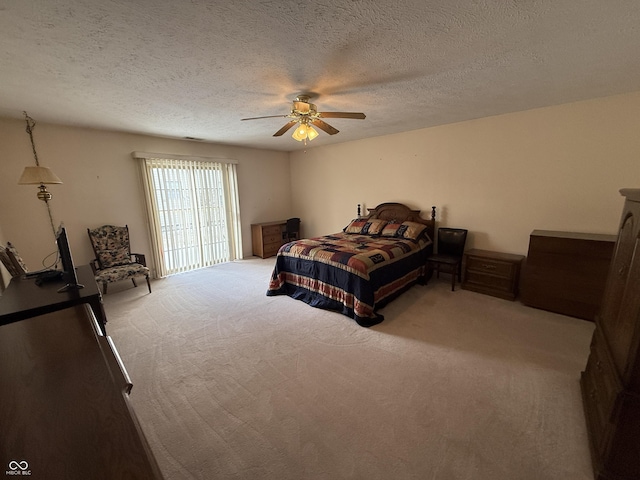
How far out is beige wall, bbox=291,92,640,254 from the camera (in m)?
2.90

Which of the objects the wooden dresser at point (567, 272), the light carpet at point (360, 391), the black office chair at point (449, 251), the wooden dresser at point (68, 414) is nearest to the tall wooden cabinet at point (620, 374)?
the light carpet at point (360, 391)

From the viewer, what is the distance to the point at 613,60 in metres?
2.03

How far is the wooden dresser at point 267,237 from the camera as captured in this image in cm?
580

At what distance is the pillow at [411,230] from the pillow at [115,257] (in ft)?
14.1

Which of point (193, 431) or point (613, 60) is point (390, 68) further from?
point (193, 431)

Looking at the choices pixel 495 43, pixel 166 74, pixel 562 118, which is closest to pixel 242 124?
pixel 166 74

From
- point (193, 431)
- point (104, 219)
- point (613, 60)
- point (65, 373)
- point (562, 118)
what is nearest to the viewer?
point (65, 373)

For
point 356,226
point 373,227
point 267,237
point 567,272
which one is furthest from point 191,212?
point 567,272

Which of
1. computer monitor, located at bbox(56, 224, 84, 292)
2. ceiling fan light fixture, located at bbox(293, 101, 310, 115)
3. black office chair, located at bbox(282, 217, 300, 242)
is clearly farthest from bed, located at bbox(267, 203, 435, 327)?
computer monitor, located at bbox(56, 224, 84, 292)

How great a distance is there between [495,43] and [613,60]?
112 centimetres

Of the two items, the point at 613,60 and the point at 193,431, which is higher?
the point at 613,60

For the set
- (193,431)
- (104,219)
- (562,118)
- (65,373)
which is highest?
(562,118)

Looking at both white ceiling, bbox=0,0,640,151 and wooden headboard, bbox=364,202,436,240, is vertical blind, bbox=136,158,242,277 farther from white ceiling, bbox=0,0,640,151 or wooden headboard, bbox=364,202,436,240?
wooden headboard, bbox=364,202,436,240

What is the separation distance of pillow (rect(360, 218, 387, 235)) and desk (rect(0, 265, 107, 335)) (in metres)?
3.64
